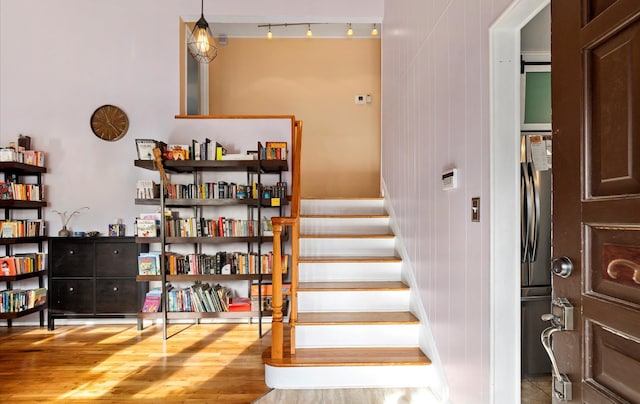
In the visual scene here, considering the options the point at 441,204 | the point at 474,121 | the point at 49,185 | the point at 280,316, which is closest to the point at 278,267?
the point at 280,316

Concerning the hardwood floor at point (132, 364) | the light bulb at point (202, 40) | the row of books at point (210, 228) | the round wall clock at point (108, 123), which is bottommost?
the hardwood floor at point (132, 364)

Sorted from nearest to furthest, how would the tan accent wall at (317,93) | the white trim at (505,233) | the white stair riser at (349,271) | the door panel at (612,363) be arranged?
the door panel at (612,363) < the white trim at (505,233) < the white stair riser at (349,271) < the tan accent wall at (317,93)

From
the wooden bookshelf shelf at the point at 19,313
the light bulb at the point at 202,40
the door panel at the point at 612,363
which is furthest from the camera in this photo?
the wooden bookshelf shelf at the point at 19,313

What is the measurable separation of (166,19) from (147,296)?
319 centimetres

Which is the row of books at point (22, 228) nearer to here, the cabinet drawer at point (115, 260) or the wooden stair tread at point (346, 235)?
the cabinet drawer at point (115, 260)

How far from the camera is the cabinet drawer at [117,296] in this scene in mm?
4250

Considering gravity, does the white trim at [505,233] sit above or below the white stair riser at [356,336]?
above

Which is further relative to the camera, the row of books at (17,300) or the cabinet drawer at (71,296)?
the cabinet drawer at (71,296)

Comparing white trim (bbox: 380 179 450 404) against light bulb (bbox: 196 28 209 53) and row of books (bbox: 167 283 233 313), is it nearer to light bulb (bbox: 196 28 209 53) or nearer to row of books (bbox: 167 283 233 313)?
row of books (bbox: 167 283 233 313)

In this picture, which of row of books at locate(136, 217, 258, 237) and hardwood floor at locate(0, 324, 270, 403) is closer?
hardwood floor at locate(0, 324, 270, 403)

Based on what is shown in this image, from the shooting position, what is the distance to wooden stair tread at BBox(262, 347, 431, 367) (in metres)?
2.68

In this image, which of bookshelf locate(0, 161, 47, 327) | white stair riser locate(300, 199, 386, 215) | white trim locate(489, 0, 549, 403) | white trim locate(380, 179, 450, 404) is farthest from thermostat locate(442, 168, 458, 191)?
bookshelf locate(0, 161, 47, 327)

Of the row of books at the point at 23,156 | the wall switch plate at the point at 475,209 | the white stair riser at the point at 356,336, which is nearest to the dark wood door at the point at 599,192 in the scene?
the wall switch plate at the point at 475,209

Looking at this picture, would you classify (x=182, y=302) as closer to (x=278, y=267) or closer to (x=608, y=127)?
(x=278, y=267)
